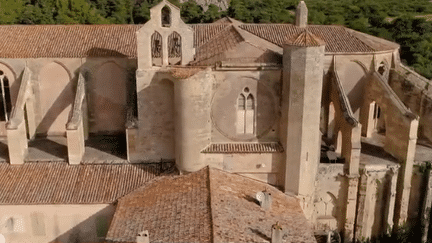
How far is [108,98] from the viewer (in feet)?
92.4

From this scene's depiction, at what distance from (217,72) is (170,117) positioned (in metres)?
3.26

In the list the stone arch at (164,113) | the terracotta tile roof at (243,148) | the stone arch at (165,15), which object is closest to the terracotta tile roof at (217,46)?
the stone arch at (164,113)

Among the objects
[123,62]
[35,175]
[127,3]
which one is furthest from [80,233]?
[127,3]

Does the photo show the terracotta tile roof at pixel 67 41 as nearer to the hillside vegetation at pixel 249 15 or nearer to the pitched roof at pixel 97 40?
the pitched roof at pixel 97 40

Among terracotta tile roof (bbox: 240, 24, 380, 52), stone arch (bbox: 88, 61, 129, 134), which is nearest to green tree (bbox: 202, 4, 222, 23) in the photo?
terracotta tile roof (bbox: 240, 24, 380, 52)

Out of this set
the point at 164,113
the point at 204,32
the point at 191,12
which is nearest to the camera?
the point at 164,113

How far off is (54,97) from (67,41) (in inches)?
125

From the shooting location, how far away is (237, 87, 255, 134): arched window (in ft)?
78.4

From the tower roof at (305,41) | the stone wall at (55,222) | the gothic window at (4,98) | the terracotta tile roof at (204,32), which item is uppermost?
the tower roof at (305,41)

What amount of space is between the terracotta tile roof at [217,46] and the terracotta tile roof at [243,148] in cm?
396

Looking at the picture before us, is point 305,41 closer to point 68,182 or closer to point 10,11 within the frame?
point 68,182

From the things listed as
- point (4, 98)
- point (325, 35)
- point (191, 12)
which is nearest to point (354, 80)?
point (325, 35)

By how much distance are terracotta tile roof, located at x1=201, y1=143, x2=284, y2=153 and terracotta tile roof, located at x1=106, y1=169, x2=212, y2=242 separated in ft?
3.74

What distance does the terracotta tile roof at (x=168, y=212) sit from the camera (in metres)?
19.0
